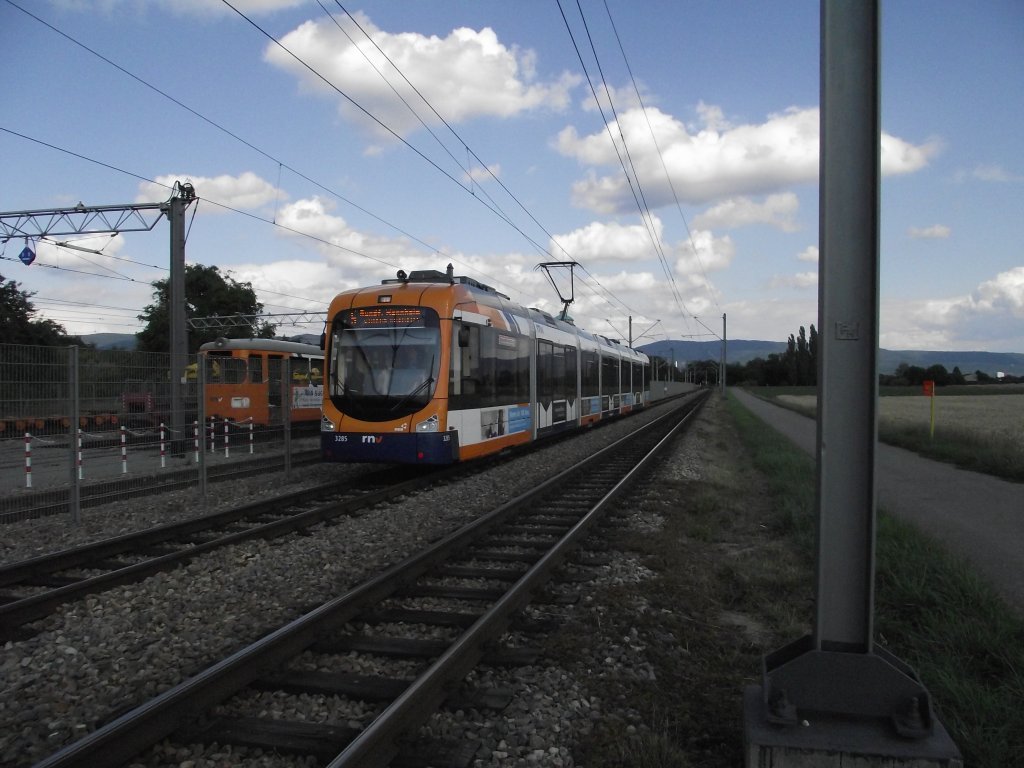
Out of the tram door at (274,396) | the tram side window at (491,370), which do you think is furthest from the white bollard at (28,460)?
the tram side window at (491,370)

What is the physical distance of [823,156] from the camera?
10.4 ft

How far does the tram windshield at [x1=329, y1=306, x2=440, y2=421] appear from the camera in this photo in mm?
11969

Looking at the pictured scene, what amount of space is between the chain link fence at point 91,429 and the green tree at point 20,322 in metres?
27.7

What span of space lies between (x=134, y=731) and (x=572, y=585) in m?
3.72

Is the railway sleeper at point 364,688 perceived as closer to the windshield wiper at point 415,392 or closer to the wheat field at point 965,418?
the windshield wiper at point 415,392

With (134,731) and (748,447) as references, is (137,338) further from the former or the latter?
(134,731)

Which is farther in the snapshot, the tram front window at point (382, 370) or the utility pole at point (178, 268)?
the utility pole at point (178, 268)

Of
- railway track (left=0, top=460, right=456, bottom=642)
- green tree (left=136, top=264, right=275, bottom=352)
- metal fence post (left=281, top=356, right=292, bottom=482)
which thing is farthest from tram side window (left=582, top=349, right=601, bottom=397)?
green tree (left=136, top=264, right=275, bottom=352)

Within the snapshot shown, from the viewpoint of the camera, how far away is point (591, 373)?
23.8 m

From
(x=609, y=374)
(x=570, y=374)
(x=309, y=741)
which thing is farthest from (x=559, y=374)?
(x=309, y=741)

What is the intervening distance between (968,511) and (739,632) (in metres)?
6.64

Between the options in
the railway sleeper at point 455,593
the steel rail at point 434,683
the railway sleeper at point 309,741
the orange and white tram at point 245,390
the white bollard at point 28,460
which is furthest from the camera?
the orange and white tram at point 245,390

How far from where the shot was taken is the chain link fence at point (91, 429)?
31.3 feet

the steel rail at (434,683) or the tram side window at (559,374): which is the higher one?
the tram side window at (559,374)
